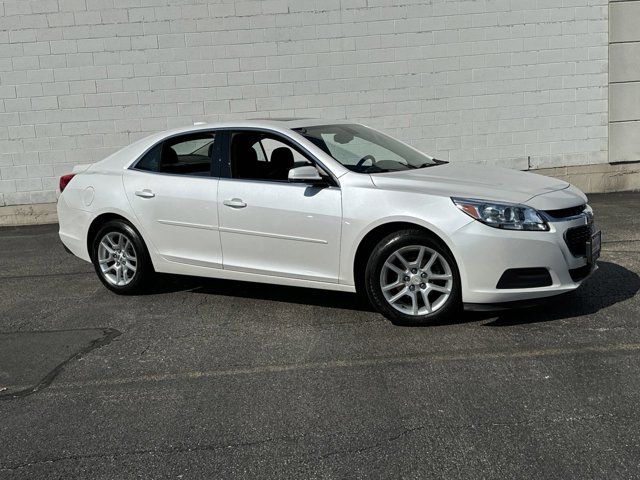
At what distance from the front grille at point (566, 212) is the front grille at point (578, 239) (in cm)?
11

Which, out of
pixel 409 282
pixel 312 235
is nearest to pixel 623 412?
pixel 409 282

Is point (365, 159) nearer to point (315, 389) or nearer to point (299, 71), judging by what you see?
point (315, 389)

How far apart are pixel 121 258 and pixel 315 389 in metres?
3.11

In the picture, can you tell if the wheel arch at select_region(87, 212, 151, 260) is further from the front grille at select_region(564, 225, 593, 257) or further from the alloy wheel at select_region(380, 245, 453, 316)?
the front grille at select_region(564, 225, 593, 257)

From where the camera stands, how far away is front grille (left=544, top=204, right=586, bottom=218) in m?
4.92

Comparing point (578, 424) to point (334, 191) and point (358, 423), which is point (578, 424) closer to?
point (358, 423)

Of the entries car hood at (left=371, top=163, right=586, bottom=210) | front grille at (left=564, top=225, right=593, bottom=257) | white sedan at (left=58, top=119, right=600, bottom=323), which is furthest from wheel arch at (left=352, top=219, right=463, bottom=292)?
front grille at (left=564, top=225, right=593, bottom=257)

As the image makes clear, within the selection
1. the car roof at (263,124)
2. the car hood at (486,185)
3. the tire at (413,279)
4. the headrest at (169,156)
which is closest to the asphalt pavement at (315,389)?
the tire at (413,279)

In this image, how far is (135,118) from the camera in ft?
36.8

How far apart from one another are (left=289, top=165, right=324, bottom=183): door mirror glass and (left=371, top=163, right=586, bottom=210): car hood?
0.45m

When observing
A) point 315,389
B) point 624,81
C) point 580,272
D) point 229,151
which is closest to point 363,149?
point 229,151

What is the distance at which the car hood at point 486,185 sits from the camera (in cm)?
497

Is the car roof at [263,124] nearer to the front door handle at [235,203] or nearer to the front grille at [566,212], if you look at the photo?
the front door handle at [235,203]

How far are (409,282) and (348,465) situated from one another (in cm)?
211
